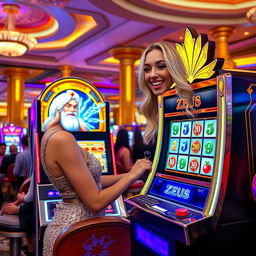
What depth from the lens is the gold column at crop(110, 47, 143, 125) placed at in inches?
300

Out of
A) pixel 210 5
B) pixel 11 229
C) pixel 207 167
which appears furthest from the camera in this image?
pixel 210 5

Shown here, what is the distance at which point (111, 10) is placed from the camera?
211 inches

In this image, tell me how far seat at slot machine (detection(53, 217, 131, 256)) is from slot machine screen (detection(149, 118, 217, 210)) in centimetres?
22

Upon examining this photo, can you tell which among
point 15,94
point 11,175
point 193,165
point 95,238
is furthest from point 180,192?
point 15,94

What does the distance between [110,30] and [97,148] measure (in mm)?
4457

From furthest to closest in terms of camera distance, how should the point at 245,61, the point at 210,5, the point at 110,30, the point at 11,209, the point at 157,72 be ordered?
the point at 245,61, the point at 110,30, the point at 210,5, the point at 11,209, the point at 157,72

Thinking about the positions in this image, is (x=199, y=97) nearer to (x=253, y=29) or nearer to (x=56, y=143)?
(x=56, y=143)

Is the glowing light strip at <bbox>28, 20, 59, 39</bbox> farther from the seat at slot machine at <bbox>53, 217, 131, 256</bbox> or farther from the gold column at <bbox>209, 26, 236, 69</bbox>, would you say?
the seat at slot machine at <bbox>53, 217, 131, 256</bbox>

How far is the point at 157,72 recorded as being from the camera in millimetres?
1657

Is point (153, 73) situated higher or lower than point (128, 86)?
lower

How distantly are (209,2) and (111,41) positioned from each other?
2.36 metres

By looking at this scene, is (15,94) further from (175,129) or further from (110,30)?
(175,129)

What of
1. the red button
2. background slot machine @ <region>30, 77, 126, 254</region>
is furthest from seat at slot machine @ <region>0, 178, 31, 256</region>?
the red button

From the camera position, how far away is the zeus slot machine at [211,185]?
119 centimetres
